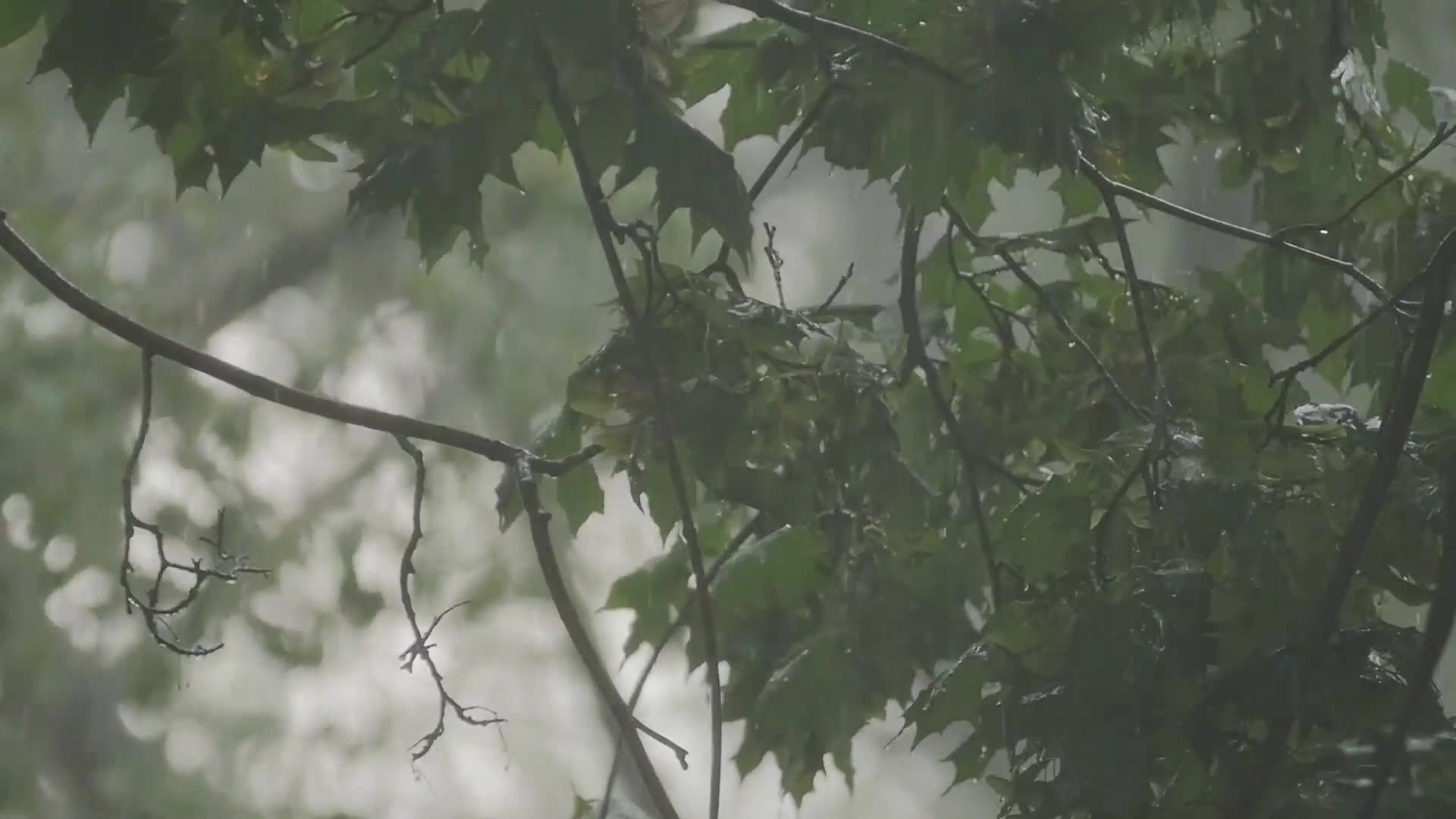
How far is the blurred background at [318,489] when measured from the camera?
132 centimetres

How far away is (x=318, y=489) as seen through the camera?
1.48 m

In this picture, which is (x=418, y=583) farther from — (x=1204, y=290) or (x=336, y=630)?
(x=1204, y=290)

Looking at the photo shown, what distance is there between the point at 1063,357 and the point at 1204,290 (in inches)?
4.3

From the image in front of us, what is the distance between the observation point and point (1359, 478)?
1.69ft

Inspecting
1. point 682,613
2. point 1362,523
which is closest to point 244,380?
point 682,613

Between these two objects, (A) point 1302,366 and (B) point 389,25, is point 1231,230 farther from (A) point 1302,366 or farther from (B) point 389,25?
(B) point 389,25

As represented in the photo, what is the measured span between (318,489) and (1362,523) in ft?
4.06

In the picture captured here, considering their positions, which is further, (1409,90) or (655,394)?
(1409,90)

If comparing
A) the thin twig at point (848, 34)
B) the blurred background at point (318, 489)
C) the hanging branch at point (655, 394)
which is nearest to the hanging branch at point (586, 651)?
the hanging branch at point (655, 394)

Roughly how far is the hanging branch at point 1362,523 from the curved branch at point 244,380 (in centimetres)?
31

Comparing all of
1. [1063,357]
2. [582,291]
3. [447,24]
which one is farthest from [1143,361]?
[582,291]

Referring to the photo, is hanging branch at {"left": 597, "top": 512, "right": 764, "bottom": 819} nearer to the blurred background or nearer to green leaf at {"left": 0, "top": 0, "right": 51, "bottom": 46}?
green leaf at {"left": 0, "top": 0, "right": 51, "bottom": 46}

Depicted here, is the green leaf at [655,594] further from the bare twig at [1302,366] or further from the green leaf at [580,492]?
the bare twig at [1302,366]

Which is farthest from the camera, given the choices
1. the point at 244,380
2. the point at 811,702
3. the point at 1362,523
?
the point at 811,702
